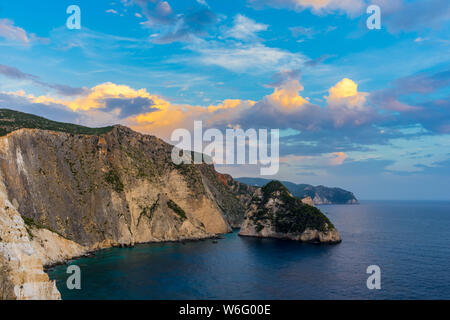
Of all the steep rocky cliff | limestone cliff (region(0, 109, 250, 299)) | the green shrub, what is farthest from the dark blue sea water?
the green shrub

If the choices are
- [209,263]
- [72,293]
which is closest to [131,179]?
[209,263]

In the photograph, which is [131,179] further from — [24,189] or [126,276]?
[126,276]

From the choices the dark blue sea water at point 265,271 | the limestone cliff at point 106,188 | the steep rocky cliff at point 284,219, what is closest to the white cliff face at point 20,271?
the dark blue sea water at point 265,271

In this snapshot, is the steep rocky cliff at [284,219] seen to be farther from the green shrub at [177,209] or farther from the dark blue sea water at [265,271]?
the green shrub at [177,209]

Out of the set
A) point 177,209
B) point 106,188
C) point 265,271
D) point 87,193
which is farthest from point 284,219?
point 87,193
